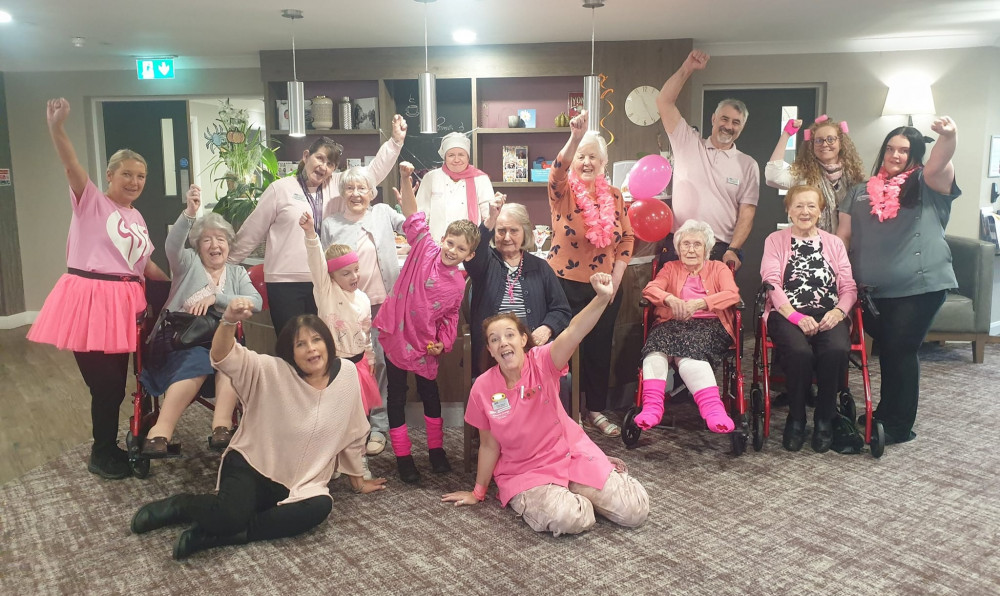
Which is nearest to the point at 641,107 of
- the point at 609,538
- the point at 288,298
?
the point at 288,298

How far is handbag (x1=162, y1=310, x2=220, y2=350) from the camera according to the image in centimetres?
312

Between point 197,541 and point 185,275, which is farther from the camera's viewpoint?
point 185,275

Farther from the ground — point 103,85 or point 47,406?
point 103,85

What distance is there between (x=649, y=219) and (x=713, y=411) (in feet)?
3.33

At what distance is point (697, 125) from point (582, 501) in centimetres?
447

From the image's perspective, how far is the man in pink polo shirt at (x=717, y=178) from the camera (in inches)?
151

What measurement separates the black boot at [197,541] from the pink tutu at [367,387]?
0.73 m

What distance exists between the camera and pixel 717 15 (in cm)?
502

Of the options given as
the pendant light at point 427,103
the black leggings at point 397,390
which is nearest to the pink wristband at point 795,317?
the black leggings at point 397,390

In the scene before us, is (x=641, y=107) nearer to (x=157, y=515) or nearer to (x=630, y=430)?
(x=630, y=430)

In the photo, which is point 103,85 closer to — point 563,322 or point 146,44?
point 146,44

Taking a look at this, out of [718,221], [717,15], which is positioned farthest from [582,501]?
[717,15]

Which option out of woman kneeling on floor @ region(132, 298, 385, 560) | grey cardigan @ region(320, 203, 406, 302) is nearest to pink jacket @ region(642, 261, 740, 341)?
grey cardigan @ region(320, 203, 406, 302)

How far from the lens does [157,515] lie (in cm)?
263
